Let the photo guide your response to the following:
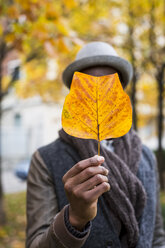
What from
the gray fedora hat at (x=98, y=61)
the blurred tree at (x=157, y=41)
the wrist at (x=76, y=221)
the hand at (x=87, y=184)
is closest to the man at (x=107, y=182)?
the gray fedora hat at (x=98, y=61)

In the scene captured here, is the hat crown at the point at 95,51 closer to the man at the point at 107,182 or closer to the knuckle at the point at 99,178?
the man at the point at 107,182

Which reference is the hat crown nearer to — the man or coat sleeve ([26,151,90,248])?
the man

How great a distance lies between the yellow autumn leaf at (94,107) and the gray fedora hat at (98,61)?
50cm

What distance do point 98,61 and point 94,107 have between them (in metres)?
0.55

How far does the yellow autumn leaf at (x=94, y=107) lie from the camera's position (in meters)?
0.86

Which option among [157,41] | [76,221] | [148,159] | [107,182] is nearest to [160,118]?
[157,41]

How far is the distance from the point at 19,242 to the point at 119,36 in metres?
5.23

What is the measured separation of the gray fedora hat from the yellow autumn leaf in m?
0.50

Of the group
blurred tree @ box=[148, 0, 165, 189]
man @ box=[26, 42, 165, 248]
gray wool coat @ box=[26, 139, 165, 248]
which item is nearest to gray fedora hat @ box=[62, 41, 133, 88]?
man @ box=[26, 42, 165, 248]

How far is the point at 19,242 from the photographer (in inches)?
189

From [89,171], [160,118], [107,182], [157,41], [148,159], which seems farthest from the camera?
[160,118]

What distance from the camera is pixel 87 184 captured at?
0.83 metres

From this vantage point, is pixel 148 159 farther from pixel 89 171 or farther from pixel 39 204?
pixel 89 171

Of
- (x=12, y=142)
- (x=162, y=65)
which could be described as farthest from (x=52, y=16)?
(x=12, y=142)
